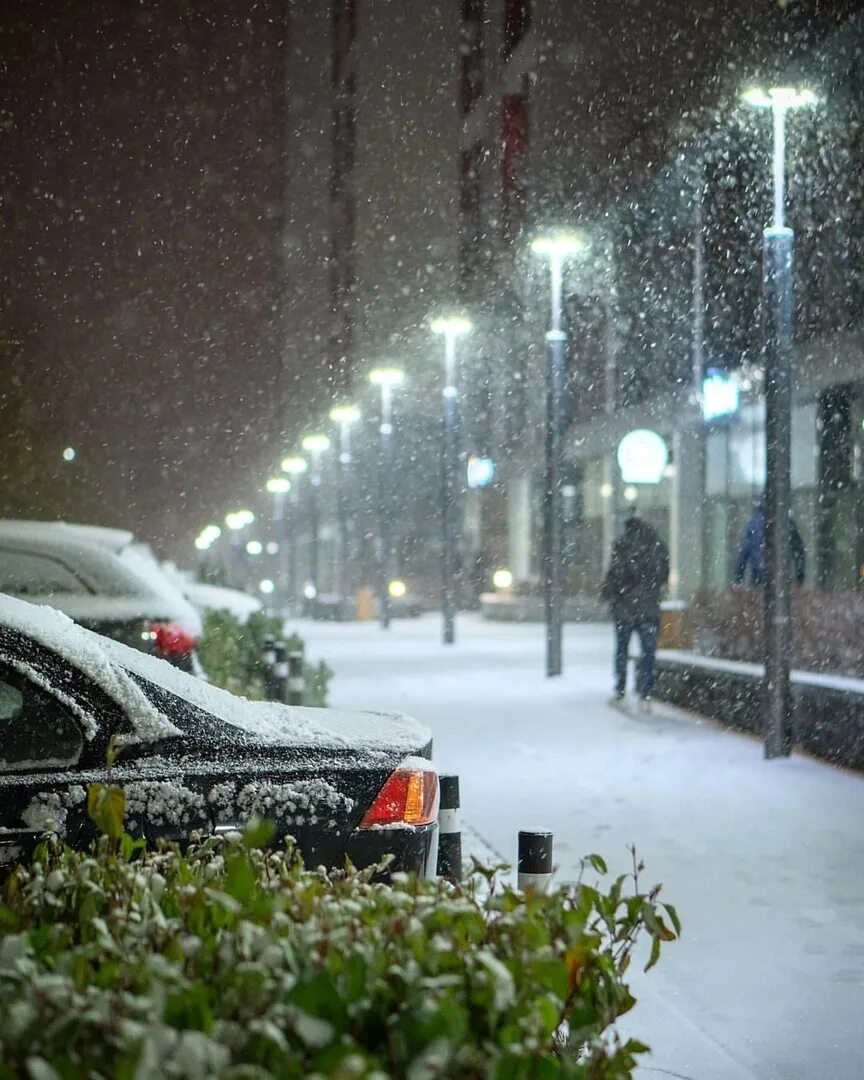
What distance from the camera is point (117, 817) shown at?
123 inches

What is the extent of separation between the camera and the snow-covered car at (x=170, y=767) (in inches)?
177

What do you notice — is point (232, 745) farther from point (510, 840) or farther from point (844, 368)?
point (844, 368)

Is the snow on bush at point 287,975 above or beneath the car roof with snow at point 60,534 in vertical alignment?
beneath

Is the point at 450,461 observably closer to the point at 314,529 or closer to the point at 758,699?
the point at 314,529

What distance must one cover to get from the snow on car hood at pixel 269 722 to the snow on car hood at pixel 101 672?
79 millimetres

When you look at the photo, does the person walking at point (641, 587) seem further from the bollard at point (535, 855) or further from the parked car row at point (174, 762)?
the bollard at point (535, 855)

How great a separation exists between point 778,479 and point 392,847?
778 cm

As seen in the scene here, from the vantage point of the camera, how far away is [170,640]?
9773mm

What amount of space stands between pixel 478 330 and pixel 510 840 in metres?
47.7

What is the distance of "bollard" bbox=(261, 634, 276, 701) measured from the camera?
40.9 feet

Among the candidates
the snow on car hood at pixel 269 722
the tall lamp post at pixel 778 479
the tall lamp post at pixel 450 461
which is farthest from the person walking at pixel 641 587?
the tall lamp post at pixel 450 461

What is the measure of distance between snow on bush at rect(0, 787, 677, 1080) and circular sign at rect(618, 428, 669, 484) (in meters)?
18.7

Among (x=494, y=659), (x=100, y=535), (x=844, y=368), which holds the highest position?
(x=844, y=368)

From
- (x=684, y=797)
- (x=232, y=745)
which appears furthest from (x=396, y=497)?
(x=232, y=745)
